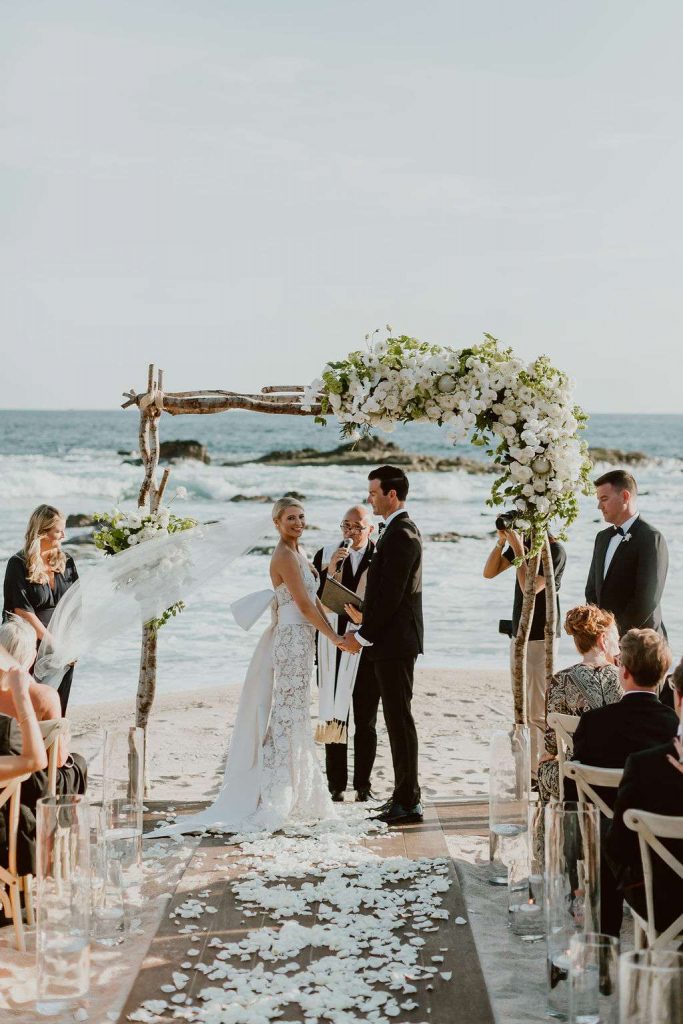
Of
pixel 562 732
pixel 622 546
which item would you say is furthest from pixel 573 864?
pixel 622 546

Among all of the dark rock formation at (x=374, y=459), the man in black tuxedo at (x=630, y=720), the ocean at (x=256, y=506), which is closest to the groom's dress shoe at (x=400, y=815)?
the man in black tuxedo at (x=630, y=720)

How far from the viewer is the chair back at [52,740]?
4.49 meters

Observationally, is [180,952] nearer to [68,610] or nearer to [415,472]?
[68,610]

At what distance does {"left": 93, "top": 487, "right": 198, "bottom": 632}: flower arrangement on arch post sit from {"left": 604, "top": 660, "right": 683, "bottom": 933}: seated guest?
11.7 ft

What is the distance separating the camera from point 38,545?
249 inches

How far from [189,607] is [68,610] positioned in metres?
11.1

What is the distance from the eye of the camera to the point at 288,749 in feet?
20.2

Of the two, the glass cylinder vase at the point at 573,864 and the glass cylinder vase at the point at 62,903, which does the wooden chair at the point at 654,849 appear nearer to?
the glass cylinder vase at the point at 573,864

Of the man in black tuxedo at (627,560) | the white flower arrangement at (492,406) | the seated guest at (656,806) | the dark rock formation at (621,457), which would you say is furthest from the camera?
the dark rock formation at (621,457)

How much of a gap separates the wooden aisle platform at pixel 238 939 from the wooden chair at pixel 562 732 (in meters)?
0.77

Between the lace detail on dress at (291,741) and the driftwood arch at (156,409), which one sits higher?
the driftwood arch at (156,409)

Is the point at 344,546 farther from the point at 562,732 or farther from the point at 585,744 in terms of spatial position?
the point at 585,744

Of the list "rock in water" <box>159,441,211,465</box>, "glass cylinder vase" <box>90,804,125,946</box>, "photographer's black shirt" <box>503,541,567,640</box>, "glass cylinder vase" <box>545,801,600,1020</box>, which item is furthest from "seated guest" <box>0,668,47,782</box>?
"rock in water" <box>159,441,211,465</box>

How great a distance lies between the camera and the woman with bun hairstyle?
4.46 meters
